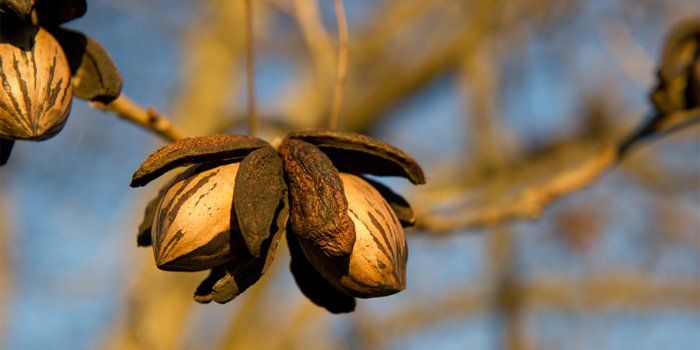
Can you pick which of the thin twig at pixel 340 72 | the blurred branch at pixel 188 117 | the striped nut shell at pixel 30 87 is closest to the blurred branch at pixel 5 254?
the blurred branch at pixel 188 117

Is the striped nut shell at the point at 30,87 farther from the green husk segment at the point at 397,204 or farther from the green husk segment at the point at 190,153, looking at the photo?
the green husk segment at the point at 397,204

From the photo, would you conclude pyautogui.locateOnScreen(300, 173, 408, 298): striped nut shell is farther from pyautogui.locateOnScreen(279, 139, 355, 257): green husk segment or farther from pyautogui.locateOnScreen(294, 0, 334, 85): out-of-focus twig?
pyautogui.locateOnScreen(294, 0, 334, 85): out-of-focus twig

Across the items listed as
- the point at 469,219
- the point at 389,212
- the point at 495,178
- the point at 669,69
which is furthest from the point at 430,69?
the point at 389,212

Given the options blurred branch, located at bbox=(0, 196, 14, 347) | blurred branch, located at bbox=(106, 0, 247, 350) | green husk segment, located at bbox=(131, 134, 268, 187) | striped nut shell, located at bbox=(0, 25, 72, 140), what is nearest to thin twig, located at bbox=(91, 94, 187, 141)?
striped nut shell, located at bbox=(0, 25, 72, 140)

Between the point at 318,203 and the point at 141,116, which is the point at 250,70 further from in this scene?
the point at 318,203

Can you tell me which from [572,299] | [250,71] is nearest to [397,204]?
[250,71]

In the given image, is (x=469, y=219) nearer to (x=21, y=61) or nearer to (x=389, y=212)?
(x=389, y=212)

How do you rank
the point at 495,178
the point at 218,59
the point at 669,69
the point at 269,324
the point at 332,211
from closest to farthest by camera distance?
the point at 332,211 → the point at 669,69 → the point at 495,178 → the point at 218,59 → the point at 269,324
